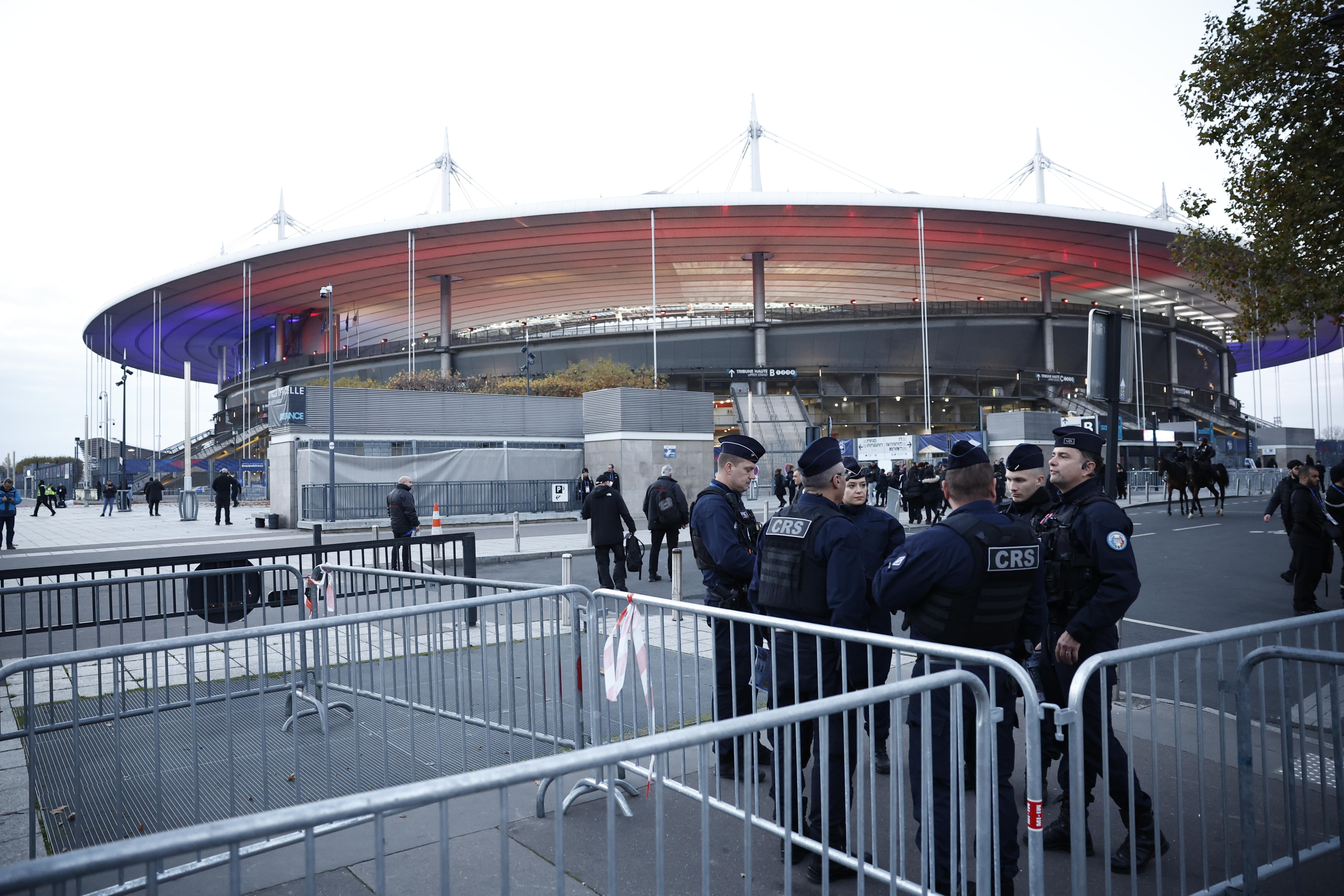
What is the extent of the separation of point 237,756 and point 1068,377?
54.4 m

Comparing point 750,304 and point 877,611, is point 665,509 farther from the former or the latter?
point 750,304

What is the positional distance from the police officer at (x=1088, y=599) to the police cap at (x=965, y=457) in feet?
2.67

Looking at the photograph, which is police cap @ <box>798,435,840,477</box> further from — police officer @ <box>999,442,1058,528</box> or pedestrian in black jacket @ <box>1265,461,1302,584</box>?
pedestrian in black jacket @ <box>1265,461,1302,584</box>

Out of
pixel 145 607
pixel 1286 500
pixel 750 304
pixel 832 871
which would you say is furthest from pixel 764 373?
pixel 832 871

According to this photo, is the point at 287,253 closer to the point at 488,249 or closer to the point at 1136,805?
the point at 488,249

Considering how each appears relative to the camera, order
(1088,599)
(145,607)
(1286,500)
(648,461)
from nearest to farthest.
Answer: (1088,599) < (145,607) < (1286,500) < (648,461)

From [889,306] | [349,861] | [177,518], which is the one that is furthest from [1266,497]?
[177,518]

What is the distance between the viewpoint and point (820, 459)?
422 centimetres

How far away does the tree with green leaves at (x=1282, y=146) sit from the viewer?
10.0 meters

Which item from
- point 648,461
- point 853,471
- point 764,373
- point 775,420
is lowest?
point 853,471

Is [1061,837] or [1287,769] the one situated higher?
[1287,769]

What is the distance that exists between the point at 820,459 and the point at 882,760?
6.87 feet

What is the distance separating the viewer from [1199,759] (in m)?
3.25

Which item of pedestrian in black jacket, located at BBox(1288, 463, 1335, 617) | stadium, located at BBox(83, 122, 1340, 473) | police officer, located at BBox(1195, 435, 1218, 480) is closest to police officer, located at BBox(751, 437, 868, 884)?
pedestrian in black jacket, located at BBox(1288, 463, 1335, 617)
